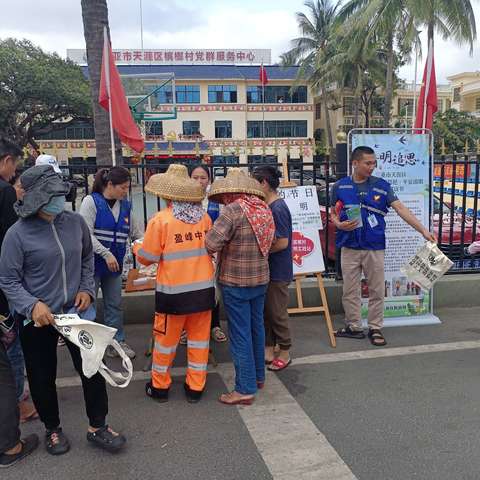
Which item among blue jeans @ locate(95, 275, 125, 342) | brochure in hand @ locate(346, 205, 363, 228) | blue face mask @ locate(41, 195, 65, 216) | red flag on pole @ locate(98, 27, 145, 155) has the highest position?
red flag on pole @ locate(98, 27, 145, 155)

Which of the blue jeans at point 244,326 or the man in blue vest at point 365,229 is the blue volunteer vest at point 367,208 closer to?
the man in blue vest at point 365,229

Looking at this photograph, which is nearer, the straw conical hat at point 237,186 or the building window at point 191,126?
the straw conical hat at point 237,186

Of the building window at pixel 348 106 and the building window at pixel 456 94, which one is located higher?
the building window at pixel 456 94

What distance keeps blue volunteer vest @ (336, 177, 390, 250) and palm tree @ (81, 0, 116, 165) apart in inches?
133

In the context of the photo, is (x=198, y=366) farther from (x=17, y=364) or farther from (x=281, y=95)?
(x=281, y=95)

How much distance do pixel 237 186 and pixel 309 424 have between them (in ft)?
5.47

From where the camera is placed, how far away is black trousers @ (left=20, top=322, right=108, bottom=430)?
2.78 meters

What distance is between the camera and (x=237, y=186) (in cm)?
336

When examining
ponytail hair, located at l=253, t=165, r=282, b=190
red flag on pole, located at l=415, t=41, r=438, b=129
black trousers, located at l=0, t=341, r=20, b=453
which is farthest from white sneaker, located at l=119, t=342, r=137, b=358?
red flag on pole, located at l=415, t=41, r=438, b=129

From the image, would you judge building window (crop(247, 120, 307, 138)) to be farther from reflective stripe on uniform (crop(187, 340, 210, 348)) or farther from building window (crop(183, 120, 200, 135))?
reflective stripe on uniform (crop(187, 340, 210, 348))

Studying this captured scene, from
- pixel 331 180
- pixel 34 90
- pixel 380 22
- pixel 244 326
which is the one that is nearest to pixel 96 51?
pixel 331 180

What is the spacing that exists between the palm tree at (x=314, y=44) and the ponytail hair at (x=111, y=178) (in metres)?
31.3

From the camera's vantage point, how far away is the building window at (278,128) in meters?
42.2

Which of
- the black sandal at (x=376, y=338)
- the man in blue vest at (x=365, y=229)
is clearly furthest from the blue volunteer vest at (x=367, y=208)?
the black sandal at (x=376, y=338)
